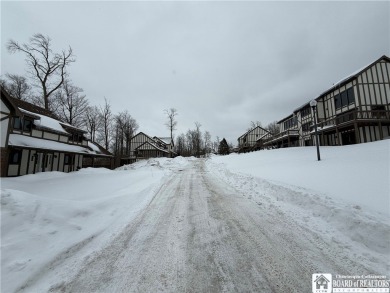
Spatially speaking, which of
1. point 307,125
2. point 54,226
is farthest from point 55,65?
point 307,125

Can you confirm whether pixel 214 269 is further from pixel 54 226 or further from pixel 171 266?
pixel 54 226

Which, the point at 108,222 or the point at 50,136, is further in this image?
the point at 50,136

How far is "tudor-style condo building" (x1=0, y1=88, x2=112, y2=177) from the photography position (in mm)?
13852

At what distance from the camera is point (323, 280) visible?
273 cm

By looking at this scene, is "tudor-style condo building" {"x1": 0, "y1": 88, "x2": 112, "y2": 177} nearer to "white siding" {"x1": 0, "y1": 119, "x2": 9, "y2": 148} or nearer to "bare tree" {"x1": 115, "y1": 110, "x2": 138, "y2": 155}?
"white siding" {"x1": 0, "y1": 119, "x2": 9, "y2": 148}

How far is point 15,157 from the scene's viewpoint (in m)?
15.8

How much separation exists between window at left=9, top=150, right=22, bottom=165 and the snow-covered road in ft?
57.5

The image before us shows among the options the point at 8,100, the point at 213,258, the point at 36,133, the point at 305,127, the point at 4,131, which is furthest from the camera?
the point at 305,127

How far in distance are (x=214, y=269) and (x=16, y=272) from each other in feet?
11.0

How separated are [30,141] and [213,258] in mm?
21103

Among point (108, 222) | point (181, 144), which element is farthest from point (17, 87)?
point (181, 144)

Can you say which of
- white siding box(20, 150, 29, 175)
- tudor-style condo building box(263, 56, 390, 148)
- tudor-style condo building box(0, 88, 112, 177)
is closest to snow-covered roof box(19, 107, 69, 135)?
tudor-style condo building box(0, 88, 112, 177)

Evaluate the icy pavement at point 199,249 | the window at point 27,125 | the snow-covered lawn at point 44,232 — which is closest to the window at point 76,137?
the window at point 27,125

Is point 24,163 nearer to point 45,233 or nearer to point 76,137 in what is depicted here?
point 76,137
